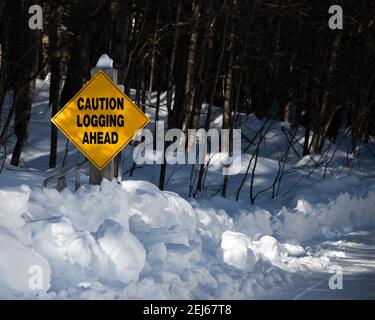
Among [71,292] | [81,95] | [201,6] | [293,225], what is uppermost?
[201,6]

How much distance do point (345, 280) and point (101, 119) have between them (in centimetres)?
381

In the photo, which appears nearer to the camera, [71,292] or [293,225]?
[71,292]

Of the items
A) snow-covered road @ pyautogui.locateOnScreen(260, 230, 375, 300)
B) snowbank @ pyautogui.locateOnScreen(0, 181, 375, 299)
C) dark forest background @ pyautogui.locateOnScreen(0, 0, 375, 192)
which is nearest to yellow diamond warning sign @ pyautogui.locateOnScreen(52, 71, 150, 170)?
snowbank @ pyautogui.locateOnScreen(0, 181, 375, 299)

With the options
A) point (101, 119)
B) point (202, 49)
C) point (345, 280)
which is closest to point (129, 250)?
point (101, 119)

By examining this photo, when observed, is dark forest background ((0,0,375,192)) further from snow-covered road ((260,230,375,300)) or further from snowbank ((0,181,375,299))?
snow-covered road ((260,230,375,300))

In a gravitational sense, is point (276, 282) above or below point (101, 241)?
below

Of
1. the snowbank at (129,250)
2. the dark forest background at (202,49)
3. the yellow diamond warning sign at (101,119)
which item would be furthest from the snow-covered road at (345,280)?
the dark forest background at (202,49)

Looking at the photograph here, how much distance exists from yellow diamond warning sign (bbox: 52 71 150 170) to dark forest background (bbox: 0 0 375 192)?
3.40 m

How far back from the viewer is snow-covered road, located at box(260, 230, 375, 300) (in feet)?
26.5

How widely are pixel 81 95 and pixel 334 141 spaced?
70.6 ft

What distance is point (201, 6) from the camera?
67.3 feet

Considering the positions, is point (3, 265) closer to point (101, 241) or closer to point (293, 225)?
point (101, 241)
